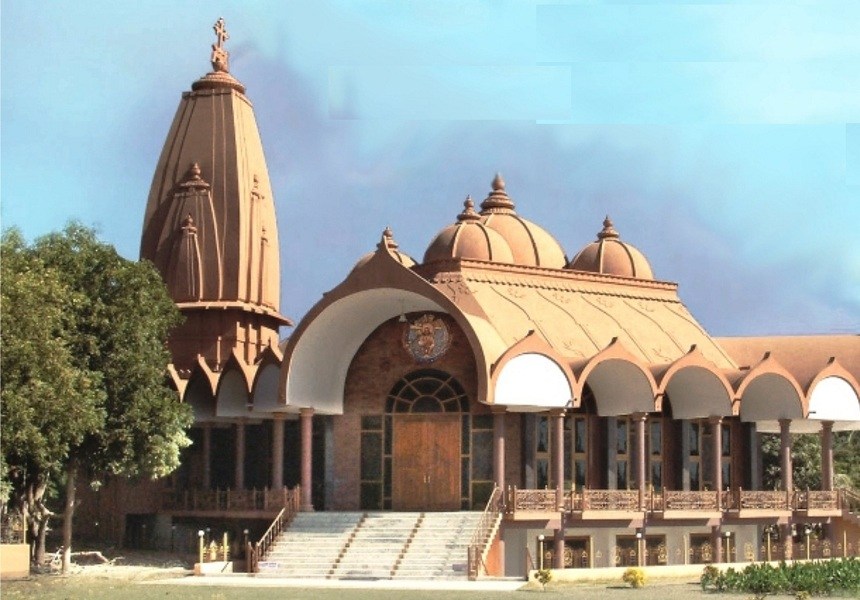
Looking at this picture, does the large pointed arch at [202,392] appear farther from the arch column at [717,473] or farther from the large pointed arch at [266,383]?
the arch column at [717,473]

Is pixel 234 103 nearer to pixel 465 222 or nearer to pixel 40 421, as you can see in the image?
pixel 465 222

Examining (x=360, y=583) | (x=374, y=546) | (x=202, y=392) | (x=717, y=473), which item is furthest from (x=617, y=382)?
(x=202, y=392)

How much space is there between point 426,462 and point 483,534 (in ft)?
16.5

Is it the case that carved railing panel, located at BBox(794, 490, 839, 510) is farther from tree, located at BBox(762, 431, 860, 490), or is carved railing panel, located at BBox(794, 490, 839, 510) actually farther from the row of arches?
tree, located at BBox(762, 431, 860, 490)

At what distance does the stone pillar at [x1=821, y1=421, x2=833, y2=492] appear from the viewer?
136ft

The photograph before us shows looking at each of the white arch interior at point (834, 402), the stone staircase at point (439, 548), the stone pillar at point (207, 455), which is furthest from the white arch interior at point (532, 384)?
the stone pillar at point (207, 455)

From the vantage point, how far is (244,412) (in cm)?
4153

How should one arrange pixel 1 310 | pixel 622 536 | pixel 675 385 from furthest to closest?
pixel 675 385 < pixel 622 536 < pixel 1 310

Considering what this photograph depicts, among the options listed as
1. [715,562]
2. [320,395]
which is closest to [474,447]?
[320,395]

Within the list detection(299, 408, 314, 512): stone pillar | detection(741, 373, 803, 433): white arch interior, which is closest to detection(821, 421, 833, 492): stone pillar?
detection(741, 373, 803, 433): white arch interior

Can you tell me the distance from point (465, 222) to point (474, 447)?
6.77 meters

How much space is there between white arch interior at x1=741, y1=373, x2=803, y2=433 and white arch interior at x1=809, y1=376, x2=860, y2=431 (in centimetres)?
52

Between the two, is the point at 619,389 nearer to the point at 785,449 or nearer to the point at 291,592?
the point at 785,449

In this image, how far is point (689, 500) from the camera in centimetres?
3812
